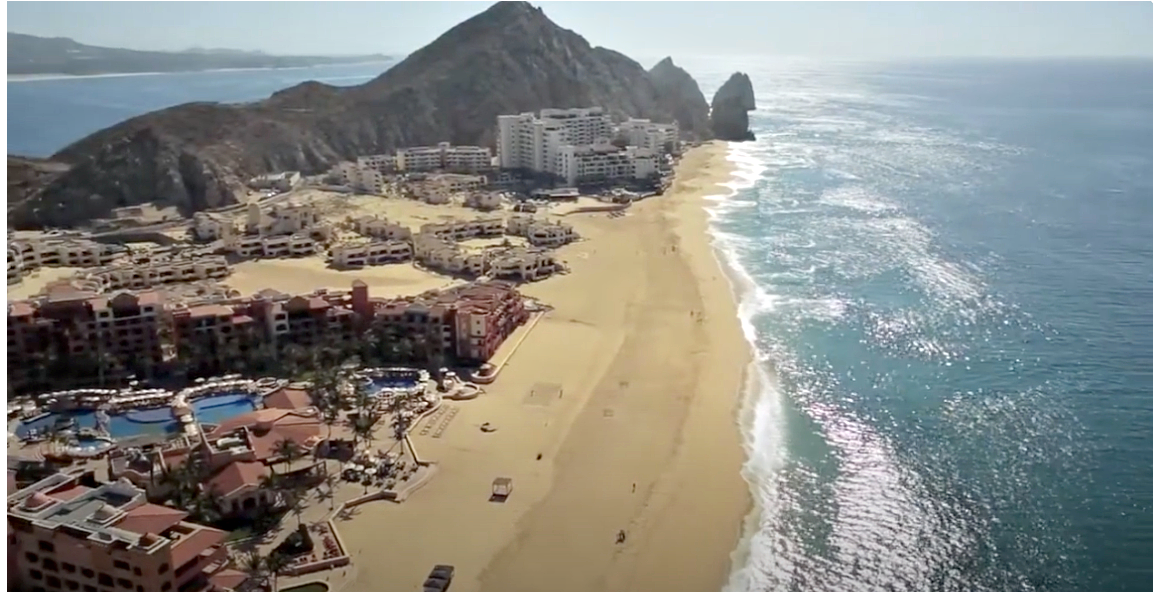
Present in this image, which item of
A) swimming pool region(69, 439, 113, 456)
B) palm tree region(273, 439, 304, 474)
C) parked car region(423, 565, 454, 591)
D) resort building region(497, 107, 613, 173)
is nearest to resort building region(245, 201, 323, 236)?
resort building region(497, 107, 613, 173)

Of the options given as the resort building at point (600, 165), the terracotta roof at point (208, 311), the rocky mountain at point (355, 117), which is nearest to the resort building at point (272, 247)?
the rocky mountain at point (355, 117)

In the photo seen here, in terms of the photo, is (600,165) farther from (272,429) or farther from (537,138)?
(272,429)

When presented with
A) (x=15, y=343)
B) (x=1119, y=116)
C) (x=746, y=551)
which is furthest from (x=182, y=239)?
(x=1119, y=116)

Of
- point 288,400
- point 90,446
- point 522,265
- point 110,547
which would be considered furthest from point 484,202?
point 110,547

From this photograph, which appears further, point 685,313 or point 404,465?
point 685,313

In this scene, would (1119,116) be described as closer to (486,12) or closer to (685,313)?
(685,313)

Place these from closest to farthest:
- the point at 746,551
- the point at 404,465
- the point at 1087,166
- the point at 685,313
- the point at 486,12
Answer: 1. the point at 746,551
2. the point at 404,465
3. the point at 685,313
4. the point at 1087,166
5. the point at 486,12
